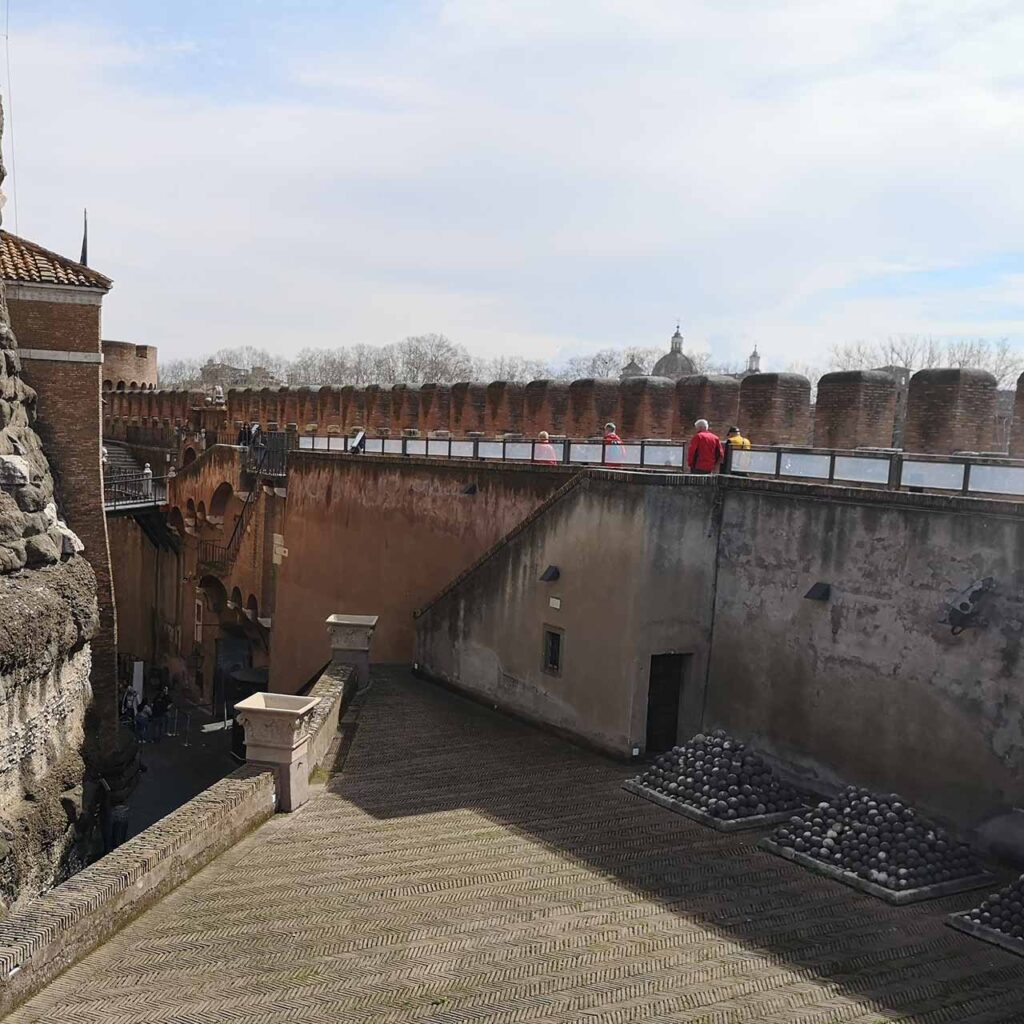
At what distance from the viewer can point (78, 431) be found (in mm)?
17797

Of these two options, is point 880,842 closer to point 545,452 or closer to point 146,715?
point 545,452

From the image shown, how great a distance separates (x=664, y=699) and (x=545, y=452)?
4.63 metres

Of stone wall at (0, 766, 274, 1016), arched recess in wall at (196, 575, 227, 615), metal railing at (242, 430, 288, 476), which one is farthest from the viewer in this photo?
arched recess in wall at (196, 575, 227, 615)

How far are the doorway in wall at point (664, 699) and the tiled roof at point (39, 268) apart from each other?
12.6 meters

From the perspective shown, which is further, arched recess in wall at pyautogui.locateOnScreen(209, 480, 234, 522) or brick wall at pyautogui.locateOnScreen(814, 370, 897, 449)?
arched recess in wall at pyautogui.locateOnScreen(209, 480, 234, 522)

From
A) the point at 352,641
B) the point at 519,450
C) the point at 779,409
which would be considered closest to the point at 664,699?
the point at 779,409

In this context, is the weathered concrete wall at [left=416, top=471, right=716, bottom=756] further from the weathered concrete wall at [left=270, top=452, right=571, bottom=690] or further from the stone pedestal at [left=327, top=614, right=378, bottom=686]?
the stone pedestal at [left=327, top=614, right=378, bottom=686]

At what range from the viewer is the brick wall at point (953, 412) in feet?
36.5

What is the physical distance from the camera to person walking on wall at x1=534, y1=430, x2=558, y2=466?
1443cm

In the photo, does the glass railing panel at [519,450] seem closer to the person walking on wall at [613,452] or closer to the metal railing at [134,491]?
the person walking on wall at [613,452]

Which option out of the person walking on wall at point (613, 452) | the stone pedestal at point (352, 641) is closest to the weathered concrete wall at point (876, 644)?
the person walking on wall at point (613, 452)

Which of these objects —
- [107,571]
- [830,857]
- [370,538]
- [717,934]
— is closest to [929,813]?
[830,857]

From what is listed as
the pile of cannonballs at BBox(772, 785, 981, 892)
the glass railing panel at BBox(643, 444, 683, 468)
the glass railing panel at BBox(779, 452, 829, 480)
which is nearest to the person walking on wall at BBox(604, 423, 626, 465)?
the glass railing panel at BBox(643, 444, 683, 468)

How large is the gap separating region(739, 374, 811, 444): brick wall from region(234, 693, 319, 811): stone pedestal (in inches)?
290
